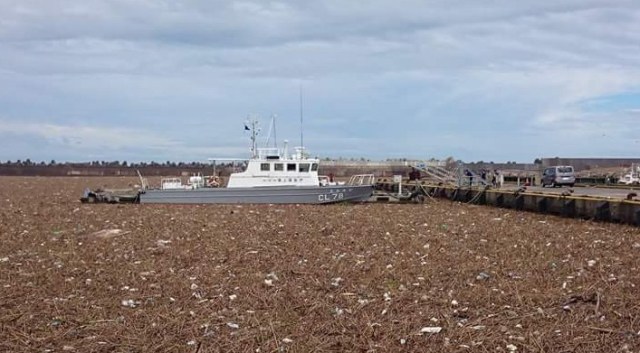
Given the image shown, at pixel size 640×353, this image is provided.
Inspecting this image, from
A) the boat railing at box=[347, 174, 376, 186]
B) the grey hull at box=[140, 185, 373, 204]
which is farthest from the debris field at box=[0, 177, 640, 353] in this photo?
the boat railing at box=[347, 174, 376, 186]

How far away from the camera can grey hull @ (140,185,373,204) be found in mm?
36166

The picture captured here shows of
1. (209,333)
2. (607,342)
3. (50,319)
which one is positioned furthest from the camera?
(50,319)

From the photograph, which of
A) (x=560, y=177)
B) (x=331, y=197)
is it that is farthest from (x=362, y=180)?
(x=560, y=177)

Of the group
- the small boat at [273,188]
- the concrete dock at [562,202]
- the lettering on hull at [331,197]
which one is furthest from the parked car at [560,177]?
the lettering on hull at [331,197]

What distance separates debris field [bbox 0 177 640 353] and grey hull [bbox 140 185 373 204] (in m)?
17.2

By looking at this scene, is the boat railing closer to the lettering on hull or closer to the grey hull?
the grey hull

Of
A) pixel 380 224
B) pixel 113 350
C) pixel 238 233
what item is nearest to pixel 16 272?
pixel 113 350

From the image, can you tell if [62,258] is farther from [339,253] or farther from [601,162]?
[601,162]

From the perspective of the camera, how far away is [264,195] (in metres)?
36.4

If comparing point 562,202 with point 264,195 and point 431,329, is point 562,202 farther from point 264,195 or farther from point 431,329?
point 431,329

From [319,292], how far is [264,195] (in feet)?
85.1

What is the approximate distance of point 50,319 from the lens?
8992 millimetres

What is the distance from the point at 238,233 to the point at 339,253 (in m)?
5.56

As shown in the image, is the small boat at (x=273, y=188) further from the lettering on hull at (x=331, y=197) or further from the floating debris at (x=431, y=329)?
the floating debris at (x=431, y=329)
